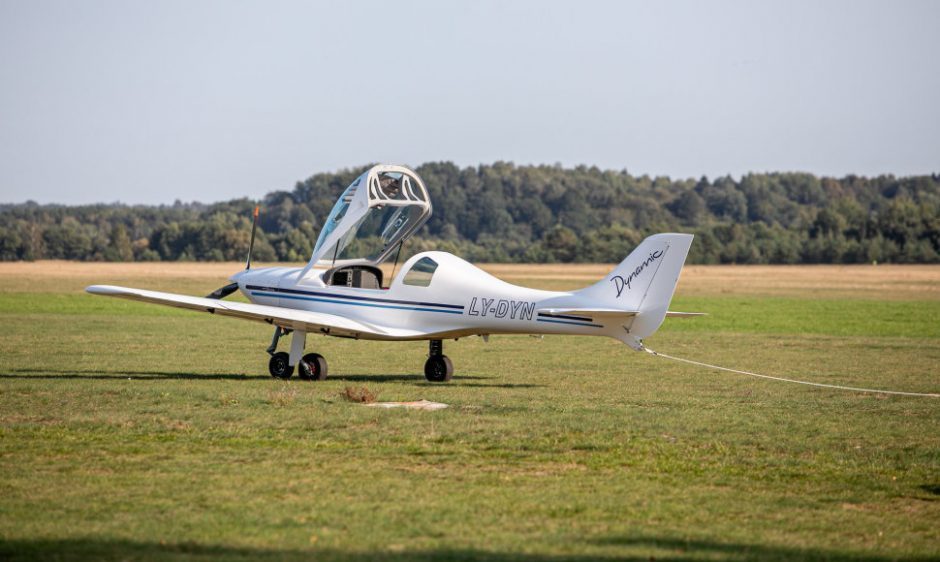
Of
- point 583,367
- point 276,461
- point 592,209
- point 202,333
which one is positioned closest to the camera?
point 276,461

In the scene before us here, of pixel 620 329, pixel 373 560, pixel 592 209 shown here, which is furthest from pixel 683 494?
pixel 592 209

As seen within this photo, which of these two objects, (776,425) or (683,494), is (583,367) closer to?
(776,425)

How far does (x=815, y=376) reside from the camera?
2038cm

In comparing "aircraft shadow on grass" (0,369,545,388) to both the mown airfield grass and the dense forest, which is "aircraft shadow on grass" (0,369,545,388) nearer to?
the mown airfield grass

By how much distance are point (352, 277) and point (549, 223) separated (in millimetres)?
152221

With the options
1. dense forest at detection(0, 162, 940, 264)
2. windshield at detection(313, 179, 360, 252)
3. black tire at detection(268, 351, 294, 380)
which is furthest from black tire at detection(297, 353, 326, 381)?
dense forest at detection(0, 162, 940, 264)

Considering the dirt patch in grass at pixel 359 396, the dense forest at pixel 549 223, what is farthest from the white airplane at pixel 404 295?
the dense forest at pixel 549 223

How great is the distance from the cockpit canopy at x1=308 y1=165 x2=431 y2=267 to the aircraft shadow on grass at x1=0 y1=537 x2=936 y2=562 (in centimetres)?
1190

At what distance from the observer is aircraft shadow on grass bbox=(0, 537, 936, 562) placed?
25.3 ft

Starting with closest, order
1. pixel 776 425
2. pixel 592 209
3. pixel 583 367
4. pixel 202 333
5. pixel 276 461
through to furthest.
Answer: pixel 276 461
pixel 776 425
pixel 583 367
pixel 202 333
pixel 592 209

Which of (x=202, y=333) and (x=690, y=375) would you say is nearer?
(x=690, y=375)

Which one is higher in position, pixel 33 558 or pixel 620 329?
pixel 620 329

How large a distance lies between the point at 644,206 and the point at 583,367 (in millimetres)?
156556

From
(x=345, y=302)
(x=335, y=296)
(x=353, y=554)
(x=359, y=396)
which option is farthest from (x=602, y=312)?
(x=353, y=554)
